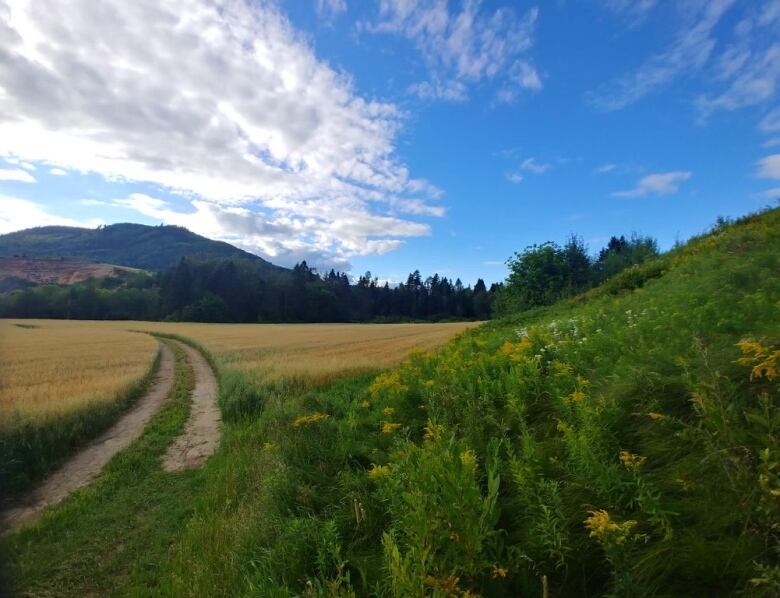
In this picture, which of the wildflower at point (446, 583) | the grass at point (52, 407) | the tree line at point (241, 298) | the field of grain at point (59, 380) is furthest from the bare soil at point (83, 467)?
the tree line at point (241, 298)

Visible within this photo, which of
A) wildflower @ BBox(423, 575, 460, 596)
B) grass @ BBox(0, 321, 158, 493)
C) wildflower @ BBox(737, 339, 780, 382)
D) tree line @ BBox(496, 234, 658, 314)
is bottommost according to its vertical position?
grass @ BBox(0, 321, 158, 493)

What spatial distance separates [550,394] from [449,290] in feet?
430

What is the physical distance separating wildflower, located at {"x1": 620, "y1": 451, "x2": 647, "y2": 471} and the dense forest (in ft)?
138

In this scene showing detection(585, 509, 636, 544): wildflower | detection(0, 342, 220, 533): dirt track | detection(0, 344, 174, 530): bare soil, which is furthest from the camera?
detection(0, 342, 220, 533): dirt track

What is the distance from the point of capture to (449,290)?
134 meters

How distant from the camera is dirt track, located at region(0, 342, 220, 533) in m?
7.32

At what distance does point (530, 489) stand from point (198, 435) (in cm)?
1061

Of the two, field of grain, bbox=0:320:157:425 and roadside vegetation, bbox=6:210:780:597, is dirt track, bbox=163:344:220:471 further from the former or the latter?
field of grain, bbox=0:320:157:425

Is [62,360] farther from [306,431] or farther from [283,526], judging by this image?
[283,526]

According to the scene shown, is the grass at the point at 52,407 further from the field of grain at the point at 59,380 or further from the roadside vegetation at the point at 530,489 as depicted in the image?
the roadside vegetation at the point at 530,489

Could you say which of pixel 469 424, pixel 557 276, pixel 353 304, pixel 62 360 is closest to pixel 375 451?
pixel 469 424

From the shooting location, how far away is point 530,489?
2.87m

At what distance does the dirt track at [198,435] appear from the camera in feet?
30.0

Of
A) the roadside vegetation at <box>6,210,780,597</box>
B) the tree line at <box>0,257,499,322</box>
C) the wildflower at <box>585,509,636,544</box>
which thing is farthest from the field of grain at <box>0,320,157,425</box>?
the tree line at <box>0,257,499,322</box>
